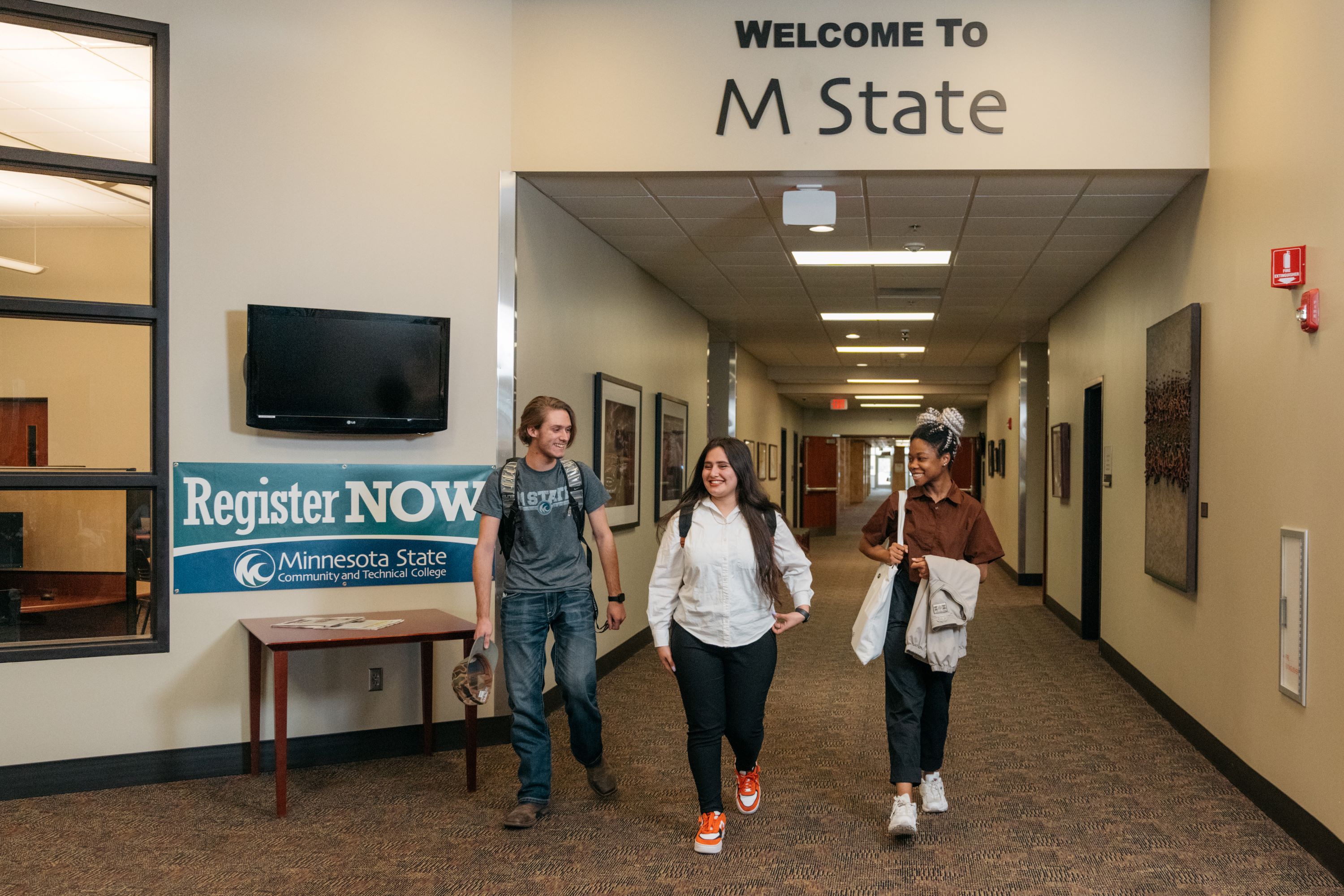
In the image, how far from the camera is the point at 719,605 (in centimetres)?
330

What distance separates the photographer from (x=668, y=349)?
8.33 metres

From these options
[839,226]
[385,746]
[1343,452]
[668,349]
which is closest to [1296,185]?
[1343,452]

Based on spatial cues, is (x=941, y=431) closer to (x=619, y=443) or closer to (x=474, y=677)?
(x=474, y=677)

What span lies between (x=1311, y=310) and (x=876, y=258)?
145 inches

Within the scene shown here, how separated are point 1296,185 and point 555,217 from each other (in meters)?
3.33

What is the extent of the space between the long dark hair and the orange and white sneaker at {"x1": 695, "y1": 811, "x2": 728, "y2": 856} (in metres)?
0.72

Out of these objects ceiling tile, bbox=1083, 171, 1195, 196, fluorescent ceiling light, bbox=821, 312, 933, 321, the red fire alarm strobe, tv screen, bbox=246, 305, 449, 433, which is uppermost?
ceiling tile, bbox=1083, 171, 1195, 196

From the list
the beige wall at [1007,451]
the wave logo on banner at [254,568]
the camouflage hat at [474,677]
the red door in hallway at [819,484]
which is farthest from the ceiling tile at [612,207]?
the red door in hallway at [819,484]

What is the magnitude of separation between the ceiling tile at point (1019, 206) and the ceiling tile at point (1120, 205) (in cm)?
9

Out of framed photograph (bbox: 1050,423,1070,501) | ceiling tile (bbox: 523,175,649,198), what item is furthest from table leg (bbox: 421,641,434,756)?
framed photograph (bbox: 1050,423,1070,501)

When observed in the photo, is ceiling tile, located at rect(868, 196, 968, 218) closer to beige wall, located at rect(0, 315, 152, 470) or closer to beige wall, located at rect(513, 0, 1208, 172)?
beige wall, located at rect(513, 0, 1208, 172)

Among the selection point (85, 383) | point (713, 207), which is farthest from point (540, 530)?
point (713, 207)

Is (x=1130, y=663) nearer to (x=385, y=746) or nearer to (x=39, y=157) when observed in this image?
(x=385, y=746)

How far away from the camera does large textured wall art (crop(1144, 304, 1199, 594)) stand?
15.9ft
